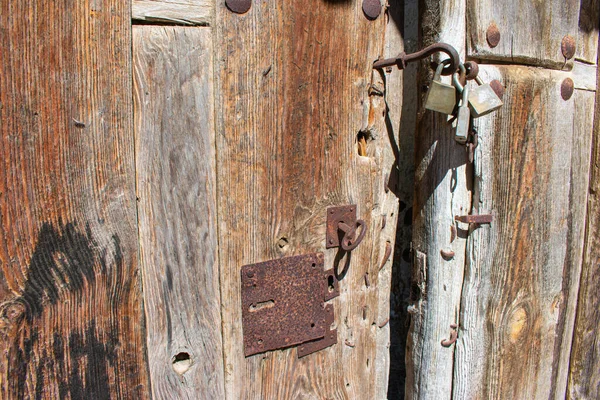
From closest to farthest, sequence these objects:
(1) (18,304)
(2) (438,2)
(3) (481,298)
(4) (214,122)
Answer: (1) (18,304), (4) (214,122), (2) (438,2), (3) (481,298)

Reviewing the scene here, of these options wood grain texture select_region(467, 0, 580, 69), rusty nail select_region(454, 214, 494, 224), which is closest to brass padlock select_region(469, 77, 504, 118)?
wood grain texture select_region(467, 0, 580, 69)

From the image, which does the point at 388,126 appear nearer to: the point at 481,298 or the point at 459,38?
the point at 459,38

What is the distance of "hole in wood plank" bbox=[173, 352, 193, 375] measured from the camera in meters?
0.94

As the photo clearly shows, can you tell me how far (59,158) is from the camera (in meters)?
0.78

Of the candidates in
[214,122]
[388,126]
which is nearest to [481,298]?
[388,126]

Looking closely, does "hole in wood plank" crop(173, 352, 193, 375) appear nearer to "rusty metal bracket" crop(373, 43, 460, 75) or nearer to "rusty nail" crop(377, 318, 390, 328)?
"rusty nail" crop(377, 318, 390, 328)

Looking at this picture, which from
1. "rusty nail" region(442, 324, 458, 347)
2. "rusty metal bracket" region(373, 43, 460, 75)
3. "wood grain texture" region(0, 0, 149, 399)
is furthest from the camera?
"rusty nail" region(442, 324, 458, 347)

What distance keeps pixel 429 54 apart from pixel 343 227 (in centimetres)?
44

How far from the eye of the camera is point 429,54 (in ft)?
3.29

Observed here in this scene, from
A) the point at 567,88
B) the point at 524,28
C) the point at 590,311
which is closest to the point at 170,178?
the point at 524,28

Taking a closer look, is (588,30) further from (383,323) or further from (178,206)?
(178,206)

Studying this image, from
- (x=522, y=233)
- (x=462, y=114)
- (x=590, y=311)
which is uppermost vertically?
(x=462, y=114)

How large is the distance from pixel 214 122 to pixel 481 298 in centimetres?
81

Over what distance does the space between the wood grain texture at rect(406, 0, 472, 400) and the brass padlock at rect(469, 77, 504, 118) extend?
0.34 ft
